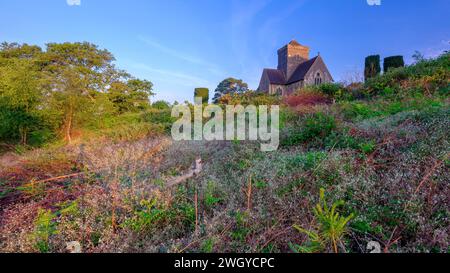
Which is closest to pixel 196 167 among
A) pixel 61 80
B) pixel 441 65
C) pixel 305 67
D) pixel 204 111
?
pixel 204 111

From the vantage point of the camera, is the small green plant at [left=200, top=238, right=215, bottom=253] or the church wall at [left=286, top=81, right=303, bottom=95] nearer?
the small green plant at [left=200, top=238, right=215, bottom=253]

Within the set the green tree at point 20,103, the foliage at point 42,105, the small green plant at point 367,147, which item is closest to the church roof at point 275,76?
the foliage at point 42,105

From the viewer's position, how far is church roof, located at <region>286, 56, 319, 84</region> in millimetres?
23938

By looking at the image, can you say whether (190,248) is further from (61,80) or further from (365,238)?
(61,80)

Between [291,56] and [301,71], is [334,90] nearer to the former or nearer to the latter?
[301,71]

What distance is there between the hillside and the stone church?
69.6 ft

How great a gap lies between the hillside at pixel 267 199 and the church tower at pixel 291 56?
2517 cm

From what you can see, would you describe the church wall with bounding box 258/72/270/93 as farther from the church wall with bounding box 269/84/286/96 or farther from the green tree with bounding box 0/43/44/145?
the green tree with bounding box 0/43/44/145

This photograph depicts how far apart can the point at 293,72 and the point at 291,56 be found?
2201 millimetres

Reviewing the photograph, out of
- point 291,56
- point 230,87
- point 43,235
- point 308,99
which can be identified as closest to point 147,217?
point 43,235

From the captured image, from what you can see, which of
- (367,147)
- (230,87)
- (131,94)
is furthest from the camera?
(230,87)

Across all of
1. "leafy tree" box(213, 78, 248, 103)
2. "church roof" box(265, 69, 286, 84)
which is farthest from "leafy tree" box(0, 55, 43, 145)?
"church roof" box(265, 69, 286, 84)

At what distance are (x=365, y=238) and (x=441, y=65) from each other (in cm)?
870

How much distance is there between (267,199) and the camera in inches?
81.7
